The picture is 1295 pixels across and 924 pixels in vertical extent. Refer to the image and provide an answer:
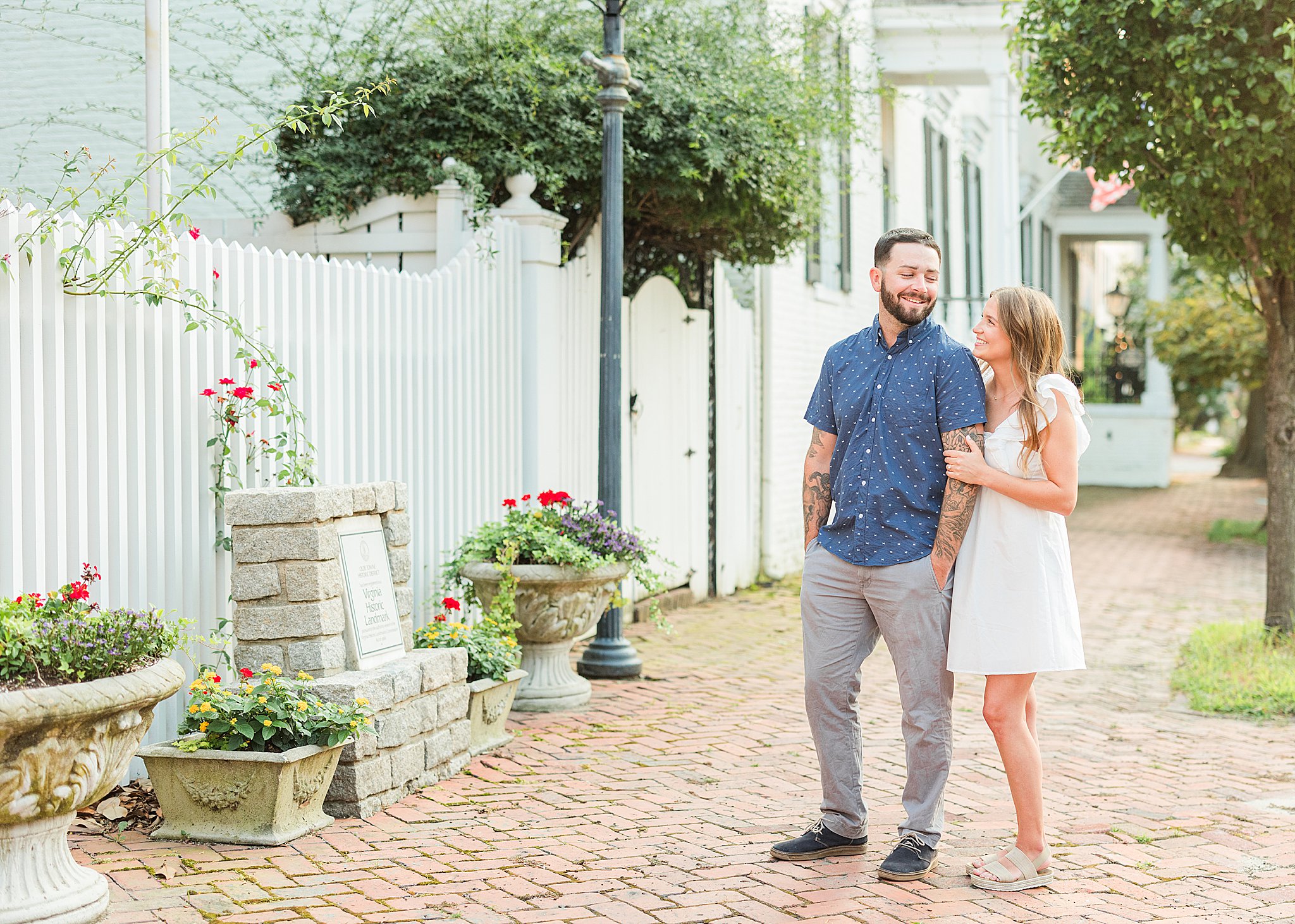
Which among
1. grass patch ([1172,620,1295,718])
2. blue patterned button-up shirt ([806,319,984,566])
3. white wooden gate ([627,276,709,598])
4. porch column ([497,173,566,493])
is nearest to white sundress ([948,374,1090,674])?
blue patterned button-up shirt ([806,319,984,566])

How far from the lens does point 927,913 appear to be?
385cm

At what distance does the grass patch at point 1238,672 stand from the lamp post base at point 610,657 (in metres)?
2.83

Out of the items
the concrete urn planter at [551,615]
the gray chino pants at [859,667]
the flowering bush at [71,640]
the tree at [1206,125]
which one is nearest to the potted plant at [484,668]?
the concrete urn planter at [551,615]

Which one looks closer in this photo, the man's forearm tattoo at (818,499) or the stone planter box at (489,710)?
the man's forearm tattoo at (818,499)

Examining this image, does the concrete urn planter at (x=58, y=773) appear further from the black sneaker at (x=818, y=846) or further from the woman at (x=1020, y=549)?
the woman at (x=1020, y=549)

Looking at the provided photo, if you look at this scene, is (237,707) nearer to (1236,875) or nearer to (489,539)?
(489,539)

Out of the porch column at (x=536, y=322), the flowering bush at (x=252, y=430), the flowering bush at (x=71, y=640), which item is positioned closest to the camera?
the flowering bush at (x=71, y=640)

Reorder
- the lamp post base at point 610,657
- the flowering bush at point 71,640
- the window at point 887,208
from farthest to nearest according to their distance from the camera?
the window at point 887,208 → the lamp post base at point 610,657 → the flowering bush at point 71,640

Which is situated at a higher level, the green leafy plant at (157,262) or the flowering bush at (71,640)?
the green leafy plant at (157,262)

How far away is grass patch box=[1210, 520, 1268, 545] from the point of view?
15500 mm

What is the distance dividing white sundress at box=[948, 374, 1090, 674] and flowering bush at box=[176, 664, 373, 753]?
193 cm

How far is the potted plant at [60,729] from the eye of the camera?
3281 millimetres

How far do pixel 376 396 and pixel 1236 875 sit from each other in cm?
388

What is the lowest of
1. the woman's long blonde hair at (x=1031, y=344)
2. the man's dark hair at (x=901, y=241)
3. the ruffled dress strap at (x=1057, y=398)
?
the ruffled dress strap at (x=1057, y=398)
